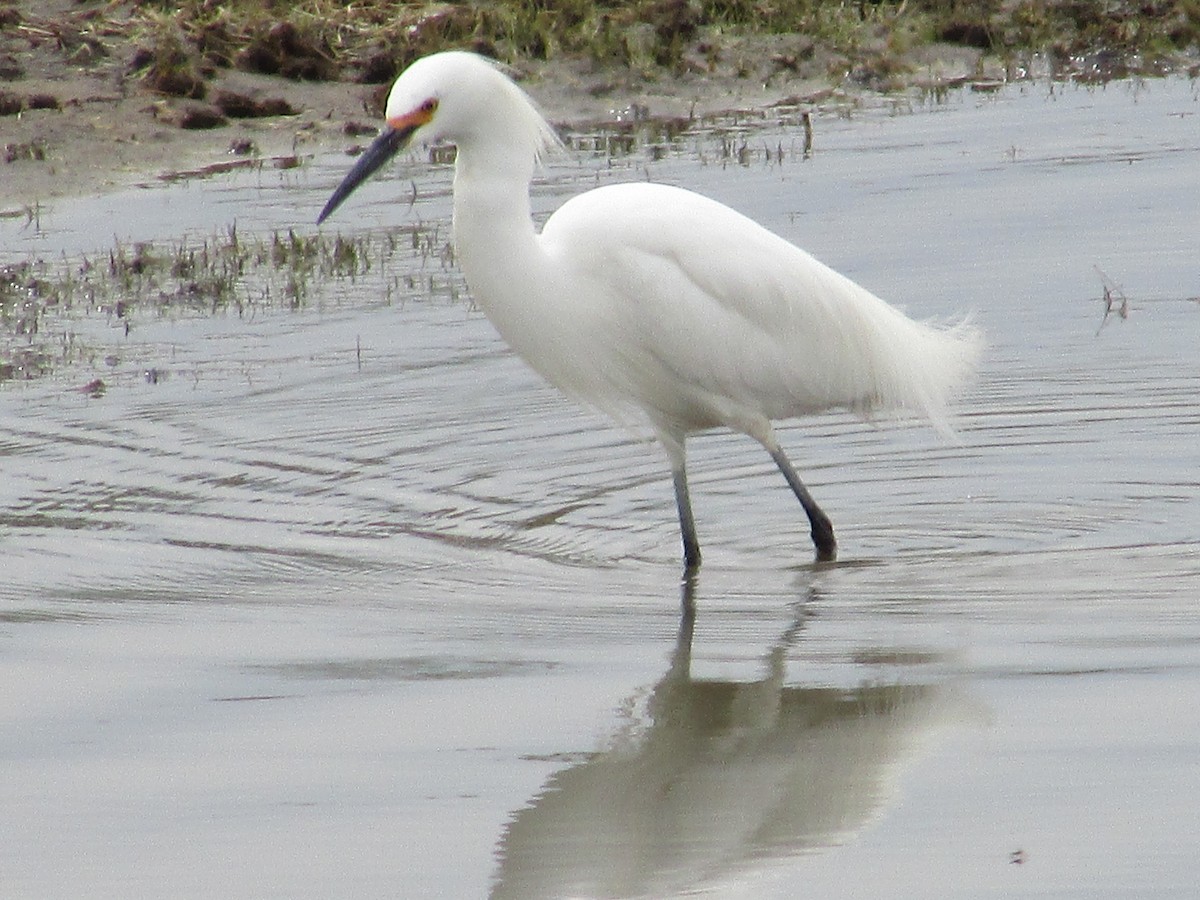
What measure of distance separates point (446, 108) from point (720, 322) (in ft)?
3.41

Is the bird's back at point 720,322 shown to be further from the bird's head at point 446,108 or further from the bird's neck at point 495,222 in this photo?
the bird's head at point 446,108

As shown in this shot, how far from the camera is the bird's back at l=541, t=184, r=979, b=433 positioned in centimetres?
573

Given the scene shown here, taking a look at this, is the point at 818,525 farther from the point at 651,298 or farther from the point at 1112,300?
the point at 1112,300

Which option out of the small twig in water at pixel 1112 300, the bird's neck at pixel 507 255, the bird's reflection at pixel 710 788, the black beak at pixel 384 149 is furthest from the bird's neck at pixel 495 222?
the small twig in water at pixel 1112 300

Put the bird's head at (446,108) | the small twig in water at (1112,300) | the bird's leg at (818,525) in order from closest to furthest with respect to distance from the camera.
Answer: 1. the bird's head at (446,108)
2. the bird's leg at (818,525)
3. the small twig in water at (1112,300)

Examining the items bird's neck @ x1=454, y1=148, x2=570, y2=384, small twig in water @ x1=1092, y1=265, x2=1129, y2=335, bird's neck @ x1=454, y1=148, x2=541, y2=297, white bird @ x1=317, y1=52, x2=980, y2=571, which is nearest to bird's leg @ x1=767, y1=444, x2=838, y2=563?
white bird @ x1=317, y1=52, x2=980, y2=571

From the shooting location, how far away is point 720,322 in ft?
19.3

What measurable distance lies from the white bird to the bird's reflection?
4.63 feet

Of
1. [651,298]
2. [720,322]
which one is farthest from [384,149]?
[720,322]

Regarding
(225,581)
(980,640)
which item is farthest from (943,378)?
(225,581)

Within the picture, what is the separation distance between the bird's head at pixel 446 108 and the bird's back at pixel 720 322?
1.48 feet

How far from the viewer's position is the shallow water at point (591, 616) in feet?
11.8

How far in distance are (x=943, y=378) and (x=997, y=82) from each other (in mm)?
7324

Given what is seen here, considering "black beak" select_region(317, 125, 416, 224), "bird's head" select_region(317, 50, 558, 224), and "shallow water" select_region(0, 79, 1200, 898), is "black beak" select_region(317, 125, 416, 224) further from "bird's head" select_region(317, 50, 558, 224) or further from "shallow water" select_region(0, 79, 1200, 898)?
"shallow water" select_region(0, 79, 1200, 898)
